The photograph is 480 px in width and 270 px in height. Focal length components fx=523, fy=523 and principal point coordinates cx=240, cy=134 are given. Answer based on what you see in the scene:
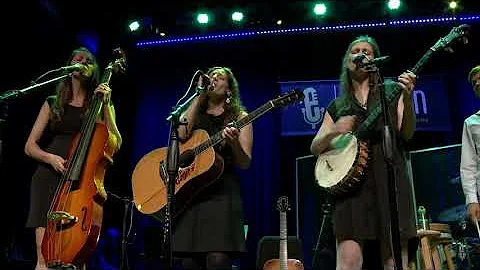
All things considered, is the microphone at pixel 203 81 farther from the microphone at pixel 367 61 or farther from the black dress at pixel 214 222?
the microphone at pixel 367 61

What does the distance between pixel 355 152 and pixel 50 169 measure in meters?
1.98

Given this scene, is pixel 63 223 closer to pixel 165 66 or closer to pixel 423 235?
pixel 423 235

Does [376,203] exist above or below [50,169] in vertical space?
below

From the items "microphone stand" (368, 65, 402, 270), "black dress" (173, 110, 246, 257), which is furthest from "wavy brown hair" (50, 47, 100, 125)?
"microphone stand" (368, 65, 402, 270)

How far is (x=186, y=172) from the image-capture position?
338 cm

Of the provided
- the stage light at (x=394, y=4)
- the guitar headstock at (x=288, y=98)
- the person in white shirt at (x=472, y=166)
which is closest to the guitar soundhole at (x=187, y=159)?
the guitar headstock at (x=288, y=98)

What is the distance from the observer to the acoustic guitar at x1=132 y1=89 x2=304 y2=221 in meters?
3.28

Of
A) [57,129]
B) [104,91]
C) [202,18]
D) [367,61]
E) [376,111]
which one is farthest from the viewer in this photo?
[202,18]

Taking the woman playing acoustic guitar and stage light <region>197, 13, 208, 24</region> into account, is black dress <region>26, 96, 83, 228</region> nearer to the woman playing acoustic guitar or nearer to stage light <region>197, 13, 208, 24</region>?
the woman playing acoustic guitar

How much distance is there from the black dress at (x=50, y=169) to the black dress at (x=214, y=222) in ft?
2.85

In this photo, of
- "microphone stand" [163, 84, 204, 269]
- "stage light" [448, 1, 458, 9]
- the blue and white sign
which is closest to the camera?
"microphone stand" [163, 84, 204, 269]

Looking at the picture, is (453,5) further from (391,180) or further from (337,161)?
(391,180)

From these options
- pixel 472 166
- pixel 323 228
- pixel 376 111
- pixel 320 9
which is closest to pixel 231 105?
pixel 376 111

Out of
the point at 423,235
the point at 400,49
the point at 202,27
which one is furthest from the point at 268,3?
the point at 423,235
